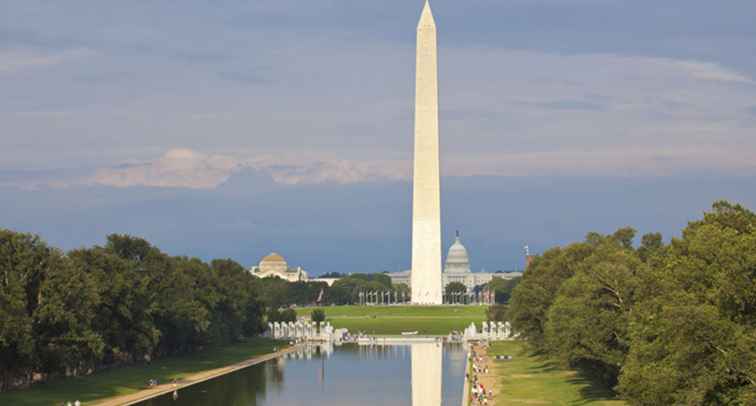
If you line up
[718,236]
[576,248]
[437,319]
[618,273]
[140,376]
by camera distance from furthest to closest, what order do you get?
[437,319]
[576,248]
[140,376]
[618,273]
[718,236]

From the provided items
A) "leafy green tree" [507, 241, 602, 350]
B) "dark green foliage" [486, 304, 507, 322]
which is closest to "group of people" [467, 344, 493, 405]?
"leafy green tree" [507, 241, 602, 350]

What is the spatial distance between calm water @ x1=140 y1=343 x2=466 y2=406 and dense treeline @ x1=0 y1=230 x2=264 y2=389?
434cm

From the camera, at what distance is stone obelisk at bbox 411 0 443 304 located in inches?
4737

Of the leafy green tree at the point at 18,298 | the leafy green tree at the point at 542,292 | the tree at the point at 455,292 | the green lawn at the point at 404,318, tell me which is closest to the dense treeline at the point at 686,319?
the leafy green tree at the point at 542,292

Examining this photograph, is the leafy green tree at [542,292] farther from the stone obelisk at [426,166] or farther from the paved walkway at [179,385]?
the stone obelisk at [426,166]

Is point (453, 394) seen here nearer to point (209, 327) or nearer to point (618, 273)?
point (618, 273)

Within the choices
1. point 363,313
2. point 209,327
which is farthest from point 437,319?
point 209,327

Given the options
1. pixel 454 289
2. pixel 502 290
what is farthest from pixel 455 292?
pixel 502 290

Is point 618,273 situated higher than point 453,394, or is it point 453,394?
point 618,273

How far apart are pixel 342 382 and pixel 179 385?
7.15 meters

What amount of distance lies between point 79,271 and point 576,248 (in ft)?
85.7

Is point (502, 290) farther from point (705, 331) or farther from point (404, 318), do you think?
point (705, 331)

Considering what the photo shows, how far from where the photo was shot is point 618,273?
45.7 meters

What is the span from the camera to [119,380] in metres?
56.5
